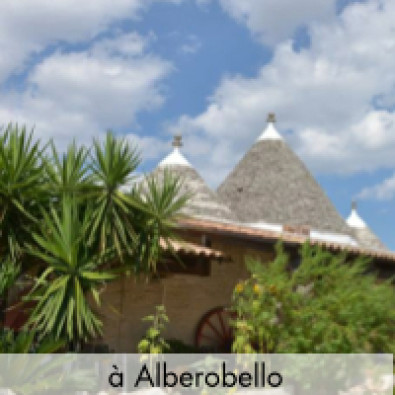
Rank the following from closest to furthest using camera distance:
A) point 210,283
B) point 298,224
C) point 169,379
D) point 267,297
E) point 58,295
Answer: point 58,295 → point 267,297 → point 169,379 → point 210,283 → point 298,224

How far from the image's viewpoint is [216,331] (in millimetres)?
13578

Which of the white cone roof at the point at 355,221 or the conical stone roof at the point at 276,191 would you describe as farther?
the white cone roof at the point at 355,221

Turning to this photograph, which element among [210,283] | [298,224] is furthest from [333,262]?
[298,224]

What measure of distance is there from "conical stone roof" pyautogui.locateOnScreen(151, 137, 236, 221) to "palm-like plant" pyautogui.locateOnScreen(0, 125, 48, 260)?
22.6 ft

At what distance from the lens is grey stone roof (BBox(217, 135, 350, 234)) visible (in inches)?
797

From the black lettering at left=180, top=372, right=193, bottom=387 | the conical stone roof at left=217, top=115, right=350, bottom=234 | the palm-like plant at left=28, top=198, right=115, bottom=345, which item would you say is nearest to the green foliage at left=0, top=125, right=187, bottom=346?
the palm-like plant at left=28, top=198, right=115, bottom=345

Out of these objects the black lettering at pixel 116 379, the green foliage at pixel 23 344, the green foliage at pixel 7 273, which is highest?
the green foliage at pixel 7 273

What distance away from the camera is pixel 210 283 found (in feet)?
44.8

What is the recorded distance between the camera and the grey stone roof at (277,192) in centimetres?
2025

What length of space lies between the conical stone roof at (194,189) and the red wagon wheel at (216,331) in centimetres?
351

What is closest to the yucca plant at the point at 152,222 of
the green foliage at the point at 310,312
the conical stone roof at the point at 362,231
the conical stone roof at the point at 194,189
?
the green foliage at the point at 310,312

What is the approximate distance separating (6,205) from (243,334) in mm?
3830

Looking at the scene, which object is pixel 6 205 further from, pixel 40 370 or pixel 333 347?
pixel 333 347

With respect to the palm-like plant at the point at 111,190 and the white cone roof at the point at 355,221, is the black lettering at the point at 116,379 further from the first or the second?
the white cone roof at the point at 355,221
